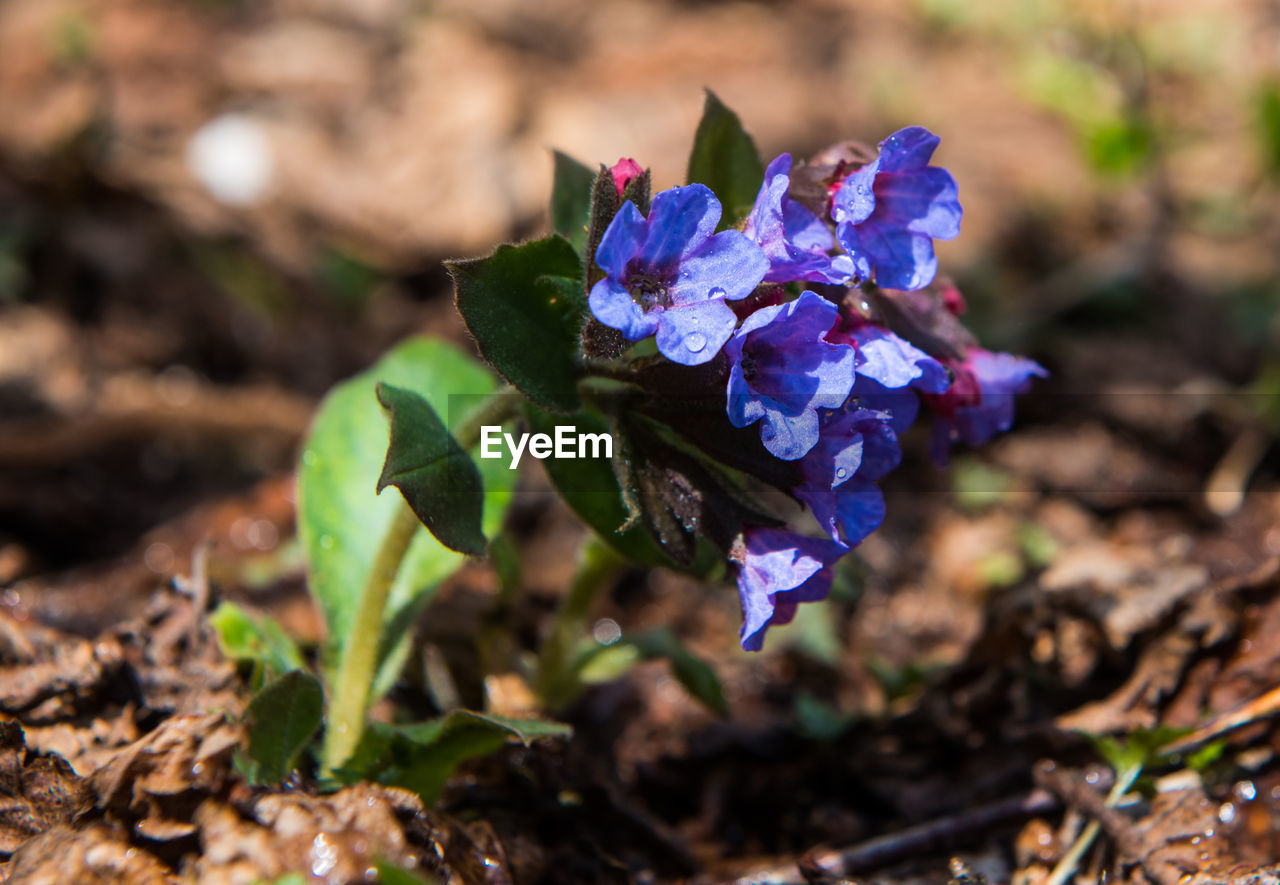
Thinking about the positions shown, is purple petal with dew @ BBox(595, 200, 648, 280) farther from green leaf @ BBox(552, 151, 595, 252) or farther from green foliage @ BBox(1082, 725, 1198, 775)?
green foliage @ BBox(1082, 725, 1198, 775)

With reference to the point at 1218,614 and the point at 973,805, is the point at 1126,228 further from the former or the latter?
the point at 973,805

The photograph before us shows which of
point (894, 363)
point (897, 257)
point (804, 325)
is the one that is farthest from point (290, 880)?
point (897, 257)

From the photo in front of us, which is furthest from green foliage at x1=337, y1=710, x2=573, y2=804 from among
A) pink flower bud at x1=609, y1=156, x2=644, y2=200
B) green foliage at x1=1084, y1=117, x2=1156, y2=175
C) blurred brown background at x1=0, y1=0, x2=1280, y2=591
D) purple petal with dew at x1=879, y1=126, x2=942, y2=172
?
green foliage at x1=1084, y1=117, x2=1156, y2=175

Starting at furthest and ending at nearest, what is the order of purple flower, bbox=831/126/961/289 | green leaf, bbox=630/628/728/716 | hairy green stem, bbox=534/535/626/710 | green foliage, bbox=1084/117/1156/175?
green foliage, bbox=1084/117/1156/175 < hairy green stem, bbox=534/535/626/710 < green leaf, bbox=630/628/728/716 < purple flower, bbox=831/126/961/289

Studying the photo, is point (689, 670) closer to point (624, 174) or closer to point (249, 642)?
point (249, 642)

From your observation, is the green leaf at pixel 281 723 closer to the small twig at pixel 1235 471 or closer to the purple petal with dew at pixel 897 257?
the purple petal with dew at pixel 897 257

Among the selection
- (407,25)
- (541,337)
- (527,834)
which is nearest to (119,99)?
(407,25)

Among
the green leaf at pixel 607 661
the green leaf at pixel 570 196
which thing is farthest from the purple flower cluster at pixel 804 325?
the green leaf at pixel 607 661
